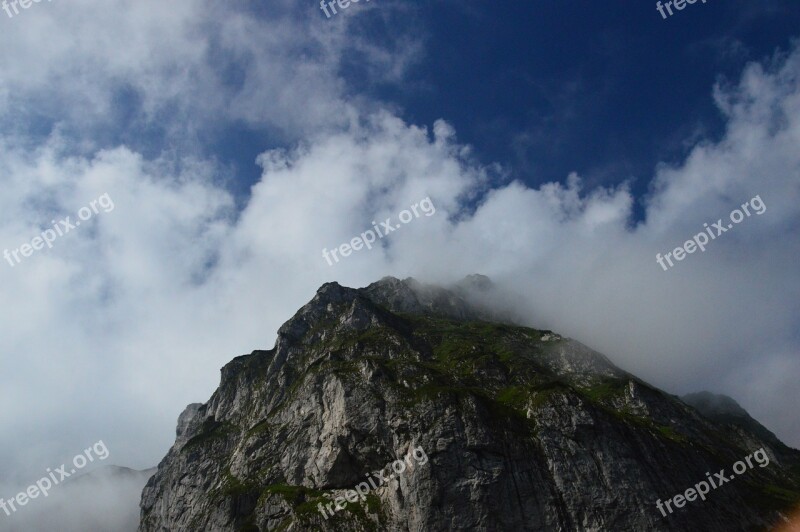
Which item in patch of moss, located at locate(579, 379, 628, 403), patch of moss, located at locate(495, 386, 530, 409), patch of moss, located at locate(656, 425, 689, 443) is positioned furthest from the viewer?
patch of moss, located at locate(579, 379, 628, 403)

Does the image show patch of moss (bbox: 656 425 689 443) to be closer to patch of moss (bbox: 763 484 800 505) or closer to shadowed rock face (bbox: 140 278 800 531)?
shadowed rock face (bbox: 140 278 800 531)

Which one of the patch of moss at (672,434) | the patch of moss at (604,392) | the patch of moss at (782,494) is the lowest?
the patch of moss at (782,494)

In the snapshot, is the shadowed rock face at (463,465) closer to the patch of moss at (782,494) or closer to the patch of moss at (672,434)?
the patch of moss at (782,494)

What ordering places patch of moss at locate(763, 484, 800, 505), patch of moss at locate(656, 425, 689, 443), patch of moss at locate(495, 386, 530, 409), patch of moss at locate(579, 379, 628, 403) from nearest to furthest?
patch of moss at locate(763, 484, 800, 505), patch of moss at locate(495, 386, 530, 409), patch of moss at locate(656, 425, 689, 443), patch of moss at locate(579, 379, 628, 403)

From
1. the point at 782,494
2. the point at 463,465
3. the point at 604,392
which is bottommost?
the point at 782,494

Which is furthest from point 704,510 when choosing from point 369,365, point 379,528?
point 369,365

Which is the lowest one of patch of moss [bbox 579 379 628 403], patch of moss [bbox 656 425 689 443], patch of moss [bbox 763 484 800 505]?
patch of moss [bbox 763 484 800 505]

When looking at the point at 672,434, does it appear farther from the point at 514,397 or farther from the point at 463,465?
the point at 463,465

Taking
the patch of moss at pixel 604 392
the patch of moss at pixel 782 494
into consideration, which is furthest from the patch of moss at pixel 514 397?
the patch of moss at pixel 782 494

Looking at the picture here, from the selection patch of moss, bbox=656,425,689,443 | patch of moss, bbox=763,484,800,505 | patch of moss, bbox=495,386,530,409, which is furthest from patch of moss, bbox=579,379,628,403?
patch of moss, bbox=763,484,800,505

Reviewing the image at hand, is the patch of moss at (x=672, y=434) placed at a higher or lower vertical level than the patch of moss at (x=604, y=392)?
lower

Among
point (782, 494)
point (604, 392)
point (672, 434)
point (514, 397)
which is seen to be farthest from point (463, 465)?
point (782, 494)

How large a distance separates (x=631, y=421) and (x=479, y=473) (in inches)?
2054

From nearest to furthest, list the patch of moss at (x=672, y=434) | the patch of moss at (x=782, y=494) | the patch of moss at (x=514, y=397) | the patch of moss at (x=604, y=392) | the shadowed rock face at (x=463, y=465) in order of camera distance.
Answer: the shadowed rock face at (x=463, y=465), the patch of moss at (x=782, y=494), the patch of moss at (x=514, y=397), the patch of moss at (x=672, y=434), the patch of moss at (x=604, y=392)
